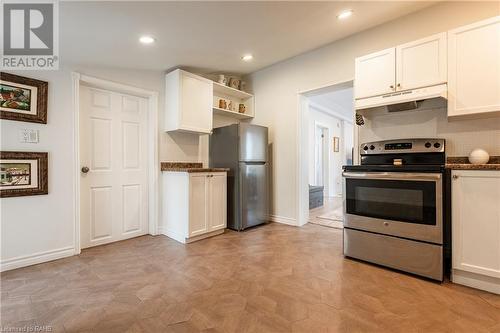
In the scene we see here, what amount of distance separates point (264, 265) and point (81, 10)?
8.92 ft

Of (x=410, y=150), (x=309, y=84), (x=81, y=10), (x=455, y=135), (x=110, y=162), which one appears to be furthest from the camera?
(x=309, y=84)

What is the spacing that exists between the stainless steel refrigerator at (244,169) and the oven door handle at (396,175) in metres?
1.47

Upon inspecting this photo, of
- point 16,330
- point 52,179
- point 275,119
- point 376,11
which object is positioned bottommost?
point 16,330

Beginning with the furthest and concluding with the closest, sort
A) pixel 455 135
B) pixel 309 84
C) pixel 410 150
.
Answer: pixel 309 84 → pixel 410 150 → pixel 455 135

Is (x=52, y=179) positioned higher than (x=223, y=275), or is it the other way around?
(x=52, y=179)

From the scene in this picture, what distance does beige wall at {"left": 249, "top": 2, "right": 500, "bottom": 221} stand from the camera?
2.26 metres

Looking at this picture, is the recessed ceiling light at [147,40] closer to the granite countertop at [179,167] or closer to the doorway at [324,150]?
the granite countertop at [179,167]

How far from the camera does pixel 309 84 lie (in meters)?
3.47

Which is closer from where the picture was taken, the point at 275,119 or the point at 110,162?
the point at 110,162

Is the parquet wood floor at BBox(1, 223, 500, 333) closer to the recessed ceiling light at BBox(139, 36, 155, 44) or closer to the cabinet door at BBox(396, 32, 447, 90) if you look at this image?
the cabinet door at BBox(396, 32, 447, 90)

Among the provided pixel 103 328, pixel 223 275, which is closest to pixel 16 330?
pixel 103 328

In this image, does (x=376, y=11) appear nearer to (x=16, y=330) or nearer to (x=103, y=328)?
(x=103, y=328)

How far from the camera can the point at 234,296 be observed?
178 centimetres
